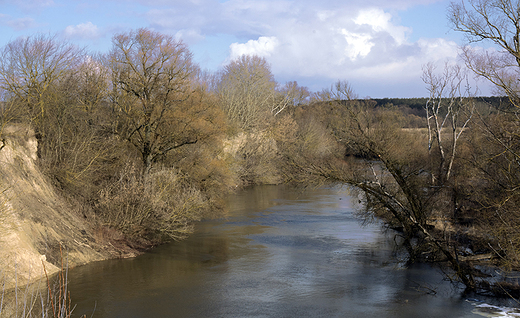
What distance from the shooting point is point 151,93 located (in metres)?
28.6

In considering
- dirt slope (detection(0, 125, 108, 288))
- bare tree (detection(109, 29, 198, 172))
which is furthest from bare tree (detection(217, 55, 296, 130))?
dirt slope (detection(0, 125, 108, 288))

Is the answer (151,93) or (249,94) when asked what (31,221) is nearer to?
(151,93)

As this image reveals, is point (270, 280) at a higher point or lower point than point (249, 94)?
lower

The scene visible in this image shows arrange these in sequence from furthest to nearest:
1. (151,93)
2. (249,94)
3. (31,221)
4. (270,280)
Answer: (249,94) < (151,93) < (31,221) < (270,280)

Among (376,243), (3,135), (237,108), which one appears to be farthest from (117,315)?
(237,108)

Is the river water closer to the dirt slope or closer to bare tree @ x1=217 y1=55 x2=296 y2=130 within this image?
the dirt slope

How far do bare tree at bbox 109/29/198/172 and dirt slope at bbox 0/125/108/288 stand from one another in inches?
280

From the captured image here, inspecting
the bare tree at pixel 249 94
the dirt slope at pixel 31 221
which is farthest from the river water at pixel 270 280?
the bare tree at pixel 249 94

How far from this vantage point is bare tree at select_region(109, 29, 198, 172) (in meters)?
27.9

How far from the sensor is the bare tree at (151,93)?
27859mm

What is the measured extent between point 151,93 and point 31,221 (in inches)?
487

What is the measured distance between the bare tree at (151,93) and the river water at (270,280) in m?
6.56

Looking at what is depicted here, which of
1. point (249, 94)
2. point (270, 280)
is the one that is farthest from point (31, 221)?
point (249, 94)

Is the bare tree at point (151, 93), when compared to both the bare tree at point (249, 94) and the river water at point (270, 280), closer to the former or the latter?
the river water at point (270, 280)
